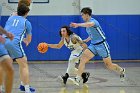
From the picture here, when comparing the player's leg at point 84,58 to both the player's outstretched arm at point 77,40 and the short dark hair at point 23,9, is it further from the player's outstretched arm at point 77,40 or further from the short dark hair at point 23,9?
the short dark hair at point 23,9

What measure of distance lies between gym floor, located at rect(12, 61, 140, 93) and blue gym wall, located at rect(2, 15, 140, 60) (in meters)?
1.18

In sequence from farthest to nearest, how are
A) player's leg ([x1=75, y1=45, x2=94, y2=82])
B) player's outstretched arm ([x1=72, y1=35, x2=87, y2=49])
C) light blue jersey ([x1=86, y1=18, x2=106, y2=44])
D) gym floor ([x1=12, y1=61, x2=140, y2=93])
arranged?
player's outstretched arm ([x1=72, y1=35, x2=87, y2=49]) → player's leg ([x1=75, y1=45, x2=94, y2=82]) → light blue jersey ([x1=86, y1=18, x2=106, y2=44]) → gym floor ([x1=12, y1=61, x2=140, y2=93])

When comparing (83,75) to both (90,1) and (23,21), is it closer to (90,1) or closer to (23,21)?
(23,21)

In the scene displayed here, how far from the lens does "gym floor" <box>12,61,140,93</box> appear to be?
920cm

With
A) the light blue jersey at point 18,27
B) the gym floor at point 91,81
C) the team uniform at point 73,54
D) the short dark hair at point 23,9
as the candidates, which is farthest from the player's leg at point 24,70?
the team uniform at point 73,54

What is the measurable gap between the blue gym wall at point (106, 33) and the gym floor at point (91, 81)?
1.18m

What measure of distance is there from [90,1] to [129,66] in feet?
10.3

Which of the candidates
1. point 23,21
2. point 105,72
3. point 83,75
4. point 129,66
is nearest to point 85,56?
point 83,75

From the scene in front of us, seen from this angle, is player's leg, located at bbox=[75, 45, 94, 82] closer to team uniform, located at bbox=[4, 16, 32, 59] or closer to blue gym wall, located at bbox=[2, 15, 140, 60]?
team uniform, located at bbox=[4, 16, 32, 59]

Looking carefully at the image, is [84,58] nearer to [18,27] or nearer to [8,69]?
[18,27]

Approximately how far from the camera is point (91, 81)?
1072 centimetres

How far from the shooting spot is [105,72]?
12711mm

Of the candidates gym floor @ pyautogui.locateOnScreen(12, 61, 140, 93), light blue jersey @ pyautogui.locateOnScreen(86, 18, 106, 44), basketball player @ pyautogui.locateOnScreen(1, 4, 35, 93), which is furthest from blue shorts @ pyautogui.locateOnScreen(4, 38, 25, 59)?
light blue jersey @ pyautogui.locateOnScreen(86, 18, 106, 44)

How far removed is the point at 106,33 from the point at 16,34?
26.5 feet
